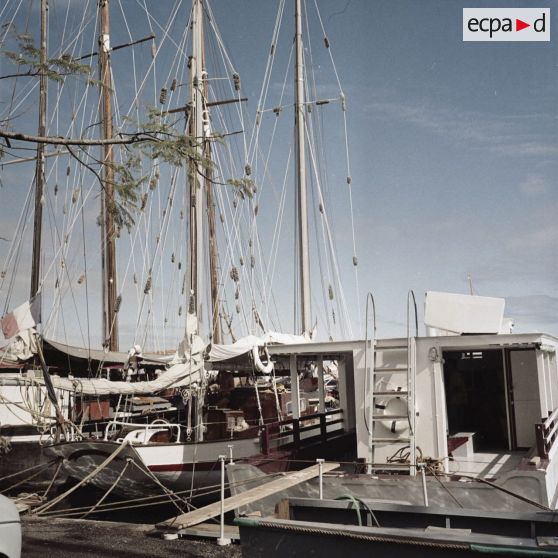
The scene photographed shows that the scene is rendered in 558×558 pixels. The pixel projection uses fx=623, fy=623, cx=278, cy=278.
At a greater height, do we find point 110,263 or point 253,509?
point 110,263

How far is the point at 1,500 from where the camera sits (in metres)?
5.07

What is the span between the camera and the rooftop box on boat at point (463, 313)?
11695 mm

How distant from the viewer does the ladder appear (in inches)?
421

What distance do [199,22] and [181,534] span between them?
55.6ft

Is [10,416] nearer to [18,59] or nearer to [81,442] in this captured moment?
A: [81,442]

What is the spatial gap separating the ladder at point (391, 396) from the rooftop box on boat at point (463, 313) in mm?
1198

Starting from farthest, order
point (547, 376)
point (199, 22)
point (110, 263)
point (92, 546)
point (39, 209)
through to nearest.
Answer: point (110, 263)
point (39, 209)
point (199, 22)
point (547, 376)
point (92, 546)

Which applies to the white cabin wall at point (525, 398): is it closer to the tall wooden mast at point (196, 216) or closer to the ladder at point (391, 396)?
the ladder at point (391, 396)

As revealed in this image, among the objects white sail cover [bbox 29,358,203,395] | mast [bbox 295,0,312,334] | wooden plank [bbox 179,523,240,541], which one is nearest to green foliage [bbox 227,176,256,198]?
wooden plank [bbox 179,523,240,541]

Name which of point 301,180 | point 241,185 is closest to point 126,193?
point 241,185

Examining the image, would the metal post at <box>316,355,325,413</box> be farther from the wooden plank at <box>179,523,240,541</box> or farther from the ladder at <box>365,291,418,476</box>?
the wooden plank at <box>179,523,240,541</box>

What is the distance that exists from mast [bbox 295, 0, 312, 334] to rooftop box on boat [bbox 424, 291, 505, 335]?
8120 mm

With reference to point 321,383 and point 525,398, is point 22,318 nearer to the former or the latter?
point 321,383

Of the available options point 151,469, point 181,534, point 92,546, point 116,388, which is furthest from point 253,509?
point 116,388
